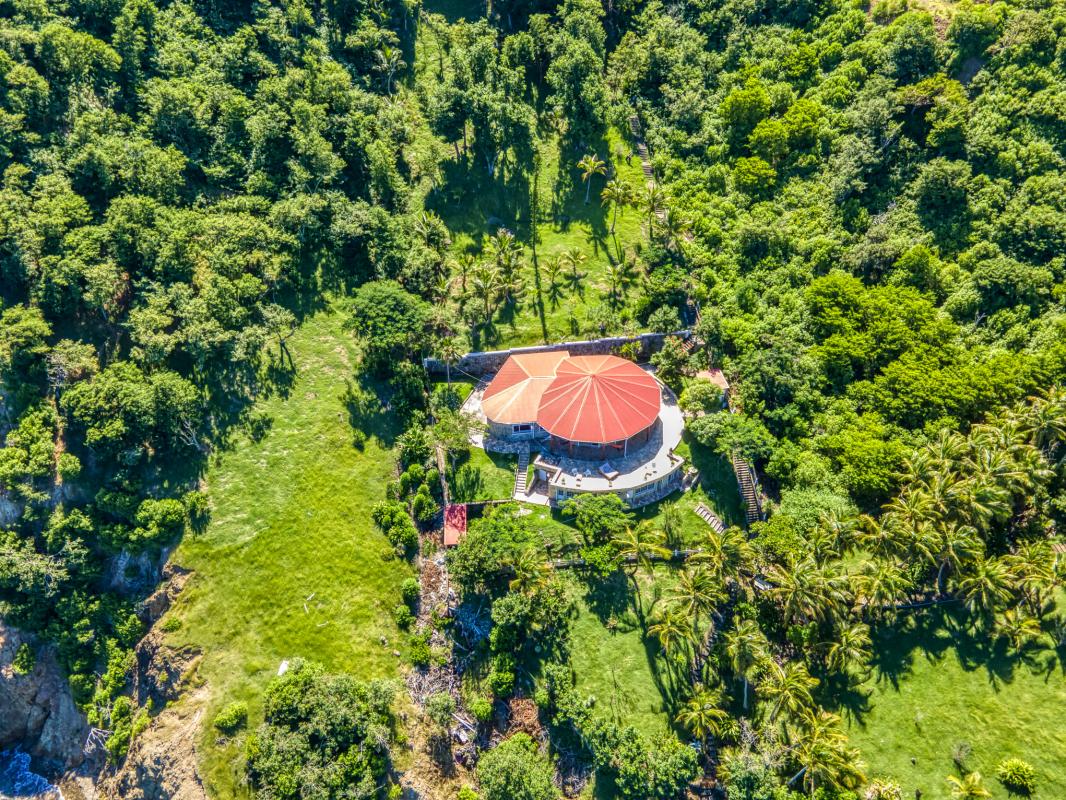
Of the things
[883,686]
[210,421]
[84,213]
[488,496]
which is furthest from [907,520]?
[84,213]

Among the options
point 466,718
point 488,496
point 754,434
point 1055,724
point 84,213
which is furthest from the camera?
point 84,213

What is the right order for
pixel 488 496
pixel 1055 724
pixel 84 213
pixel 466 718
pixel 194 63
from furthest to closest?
pixel 194 63 < pixel 84 213 < pixel 488 496 < pixel 466 718 < pixel 1055 724

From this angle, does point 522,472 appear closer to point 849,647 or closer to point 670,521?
point 670,521

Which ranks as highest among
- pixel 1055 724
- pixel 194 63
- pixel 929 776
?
pixel 194 63

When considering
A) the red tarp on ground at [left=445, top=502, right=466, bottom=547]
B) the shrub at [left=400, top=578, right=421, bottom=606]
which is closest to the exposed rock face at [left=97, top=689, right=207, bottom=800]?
the shrub at [left=400, top=578, right=421, bottom=606]

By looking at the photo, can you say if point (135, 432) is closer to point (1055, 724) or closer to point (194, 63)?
point (194, 63)

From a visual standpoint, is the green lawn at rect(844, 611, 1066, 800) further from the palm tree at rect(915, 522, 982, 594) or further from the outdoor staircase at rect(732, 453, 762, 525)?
the outdoor staircase at rect(732, 453, 762, 525)

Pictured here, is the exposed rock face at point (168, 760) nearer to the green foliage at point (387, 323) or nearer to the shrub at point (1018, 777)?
the green foliage at point (387, 323)
